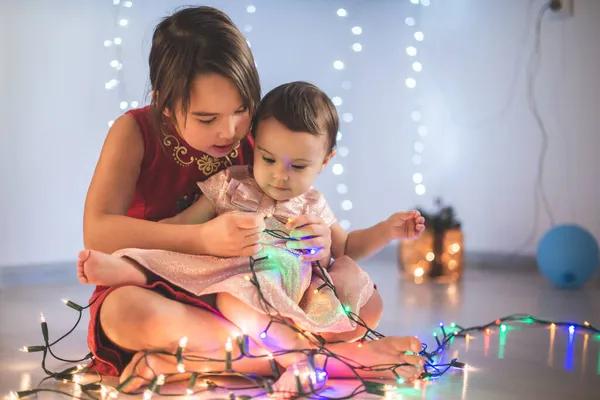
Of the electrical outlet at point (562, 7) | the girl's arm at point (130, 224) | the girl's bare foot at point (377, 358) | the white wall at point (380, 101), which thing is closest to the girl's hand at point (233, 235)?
the girl's arm at point (130, 224)

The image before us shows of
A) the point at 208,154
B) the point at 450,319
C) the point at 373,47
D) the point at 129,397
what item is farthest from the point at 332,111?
the point at 373,47

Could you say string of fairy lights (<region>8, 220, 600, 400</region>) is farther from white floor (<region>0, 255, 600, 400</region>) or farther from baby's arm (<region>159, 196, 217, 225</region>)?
baby's arm (<region>159, 196, 217, 225</region>)

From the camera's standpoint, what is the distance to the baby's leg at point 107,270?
1.26 meters

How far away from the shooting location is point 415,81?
128 inches

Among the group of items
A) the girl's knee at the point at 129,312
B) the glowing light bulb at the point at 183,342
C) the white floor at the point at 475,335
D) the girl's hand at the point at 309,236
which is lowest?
the white floor at the point at 475,335

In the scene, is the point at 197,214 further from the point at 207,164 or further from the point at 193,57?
the point at 193,57

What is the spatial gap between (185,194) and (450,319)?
2.73 ft

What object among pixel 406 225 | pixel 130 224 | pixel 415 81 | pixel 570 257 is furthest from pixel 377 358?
pixel 415 81

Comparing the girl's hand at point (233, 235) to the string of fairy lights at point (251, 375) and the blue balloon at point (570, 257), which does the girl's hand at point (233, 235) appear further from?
the blue balloon at point (570, 257)

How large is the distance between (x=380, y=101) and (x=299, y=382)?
2186 mm

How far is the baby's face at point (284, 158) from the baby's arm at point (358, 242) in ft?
0.58

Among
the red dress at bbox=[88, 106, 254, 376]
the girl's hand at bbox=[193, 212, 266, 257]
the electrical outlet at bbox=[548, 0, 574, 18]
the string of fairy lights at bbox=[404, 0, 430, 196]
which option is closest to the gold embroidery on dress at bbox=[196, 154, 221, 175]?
the red dress at bbox=[88, 106, 254, 376]

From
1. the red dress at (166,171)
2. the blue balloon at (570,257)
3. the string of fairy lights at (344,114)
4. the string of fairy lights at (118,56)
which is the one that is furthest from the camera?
the string of fairy lights at (344,114)

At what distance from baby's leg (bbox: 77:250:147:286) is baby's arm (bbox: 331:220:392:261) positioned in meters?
0.44
